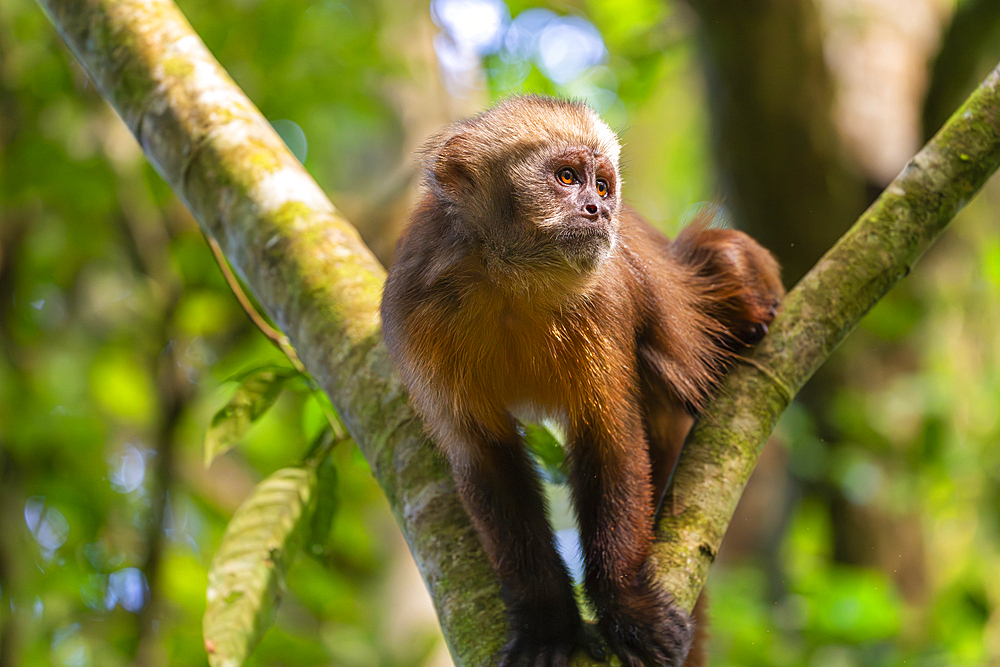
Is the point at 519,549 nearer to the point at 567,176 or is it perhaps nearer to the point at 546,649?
the point at 546,649

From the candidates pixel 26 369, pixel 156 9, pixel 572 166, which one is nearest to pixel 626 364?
pixel 572 166

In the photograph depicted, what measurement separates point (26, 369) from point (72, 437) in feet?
1.68

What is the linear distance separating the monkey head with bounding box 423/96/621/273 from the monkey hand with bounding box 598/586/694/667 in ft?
3.00

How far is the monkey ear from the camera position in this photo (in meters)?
2.41

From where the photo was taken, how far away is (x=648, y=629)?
6.93 ft

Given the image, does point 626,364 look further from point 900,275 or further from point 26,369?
point 26,369

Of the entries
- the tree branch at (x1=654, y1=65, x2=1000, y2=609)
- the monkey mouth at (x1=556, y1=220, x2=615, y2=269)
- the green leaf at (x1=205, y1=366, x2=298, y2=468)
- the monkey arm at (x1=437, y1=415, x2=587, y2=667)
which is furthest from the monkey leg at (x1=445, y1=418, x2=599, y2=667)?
the green leaf at (x1=205, y1=366, x2=298, y2=468)

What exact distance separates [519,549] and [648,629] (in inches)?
15.3

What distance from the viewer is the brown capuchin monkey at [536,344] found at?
2.20 meters

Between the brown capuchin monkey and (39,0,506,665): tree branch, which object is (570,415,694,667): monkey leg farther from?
(39,0,506,665): tree branch

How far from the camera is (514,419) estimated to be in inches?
98.3

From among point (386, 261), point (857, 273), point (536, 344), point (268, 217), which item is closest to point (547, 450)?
point (536, 344)

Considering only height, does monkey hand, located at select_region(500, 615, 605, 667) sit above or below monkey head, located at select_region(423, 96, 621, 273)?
below

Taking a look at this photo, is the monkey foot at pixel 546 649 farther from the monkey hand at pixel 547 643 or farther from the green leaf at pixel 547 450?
the green leaf at pixel 547 450
